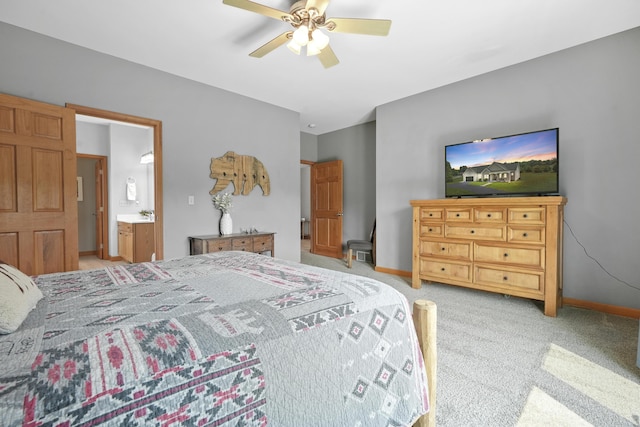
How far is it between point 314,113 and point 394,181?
181cm

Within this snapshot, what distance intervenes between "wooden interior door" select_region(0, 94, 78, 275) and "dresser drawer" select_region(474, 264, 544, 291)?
4.17m

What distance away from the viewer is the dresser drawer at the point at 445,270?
331cm

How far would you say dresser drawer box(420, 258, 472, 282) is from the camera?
10.8 feet

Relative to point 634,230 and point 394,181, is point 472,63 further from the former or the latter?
point 634,230

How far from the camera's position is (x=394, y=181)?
14.6 ft

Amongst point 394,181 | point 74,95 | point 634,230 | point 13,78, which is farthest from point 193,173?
point 634,230


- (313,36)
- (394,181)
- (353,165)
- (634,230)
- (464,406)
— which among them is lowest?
(464,406)

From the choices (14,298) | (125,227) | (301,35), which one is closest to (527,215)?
(301,35)

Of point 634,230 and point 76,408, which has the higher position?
point 634,230

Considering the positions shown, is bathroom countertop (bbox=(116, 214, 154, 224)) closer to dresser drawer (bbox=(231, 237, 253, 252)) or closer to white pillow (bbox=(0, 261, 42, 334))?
dresser drawer (bbox=(231, 237, 253, 252))

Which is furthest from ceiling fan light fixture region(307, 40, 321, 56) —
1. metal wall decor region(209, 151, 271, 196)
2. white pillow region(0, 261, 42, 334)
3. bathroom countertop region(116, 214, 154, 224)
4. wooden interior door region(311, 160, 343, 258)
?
bathroom countertop region(116, 214, 154, 224)

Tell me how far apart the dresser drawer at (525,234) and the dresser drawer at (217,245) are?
125 inches

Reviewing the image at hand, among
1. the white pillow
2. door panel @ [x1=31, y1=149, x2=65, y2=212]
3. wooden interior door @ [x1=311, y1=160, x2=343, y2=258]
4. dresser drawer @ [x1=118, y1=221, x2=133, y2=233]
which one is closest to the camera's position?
the white pillow

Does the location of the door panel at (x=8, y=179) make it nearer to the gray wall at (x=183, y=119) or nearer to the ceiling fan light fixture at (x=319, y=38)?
the gray wall at (x=183, y=119)
